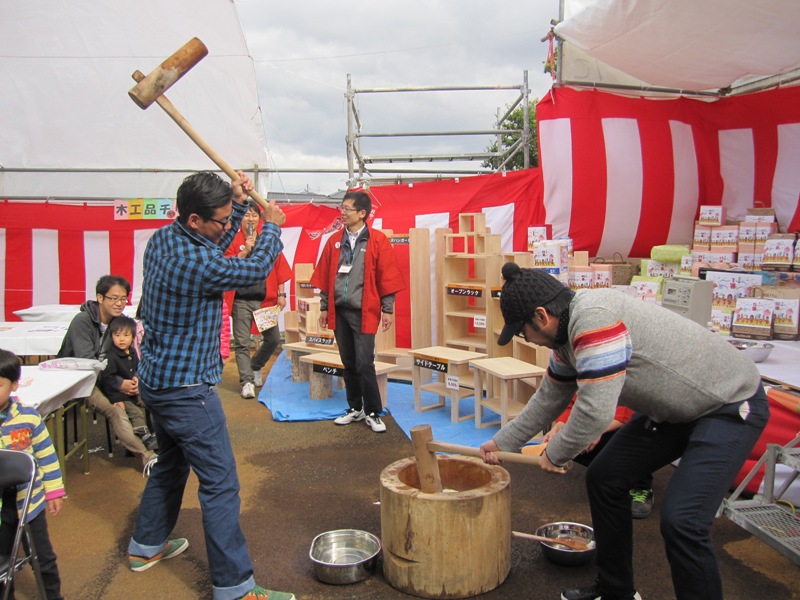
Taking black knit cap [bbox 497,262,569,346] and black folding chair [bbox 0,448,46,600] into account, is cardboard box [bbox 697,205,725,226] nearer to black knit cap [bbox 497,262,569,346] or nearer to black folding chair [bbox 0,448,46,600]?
black knit cap [bbox 497,262,569,346]

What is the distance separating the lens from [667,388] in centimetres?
241

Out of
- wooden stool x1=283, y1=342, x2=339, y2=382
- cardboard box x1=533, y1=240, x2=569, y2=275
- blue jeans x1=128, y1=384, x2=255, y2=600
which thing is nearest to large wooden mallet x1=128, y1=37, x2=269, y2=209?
blue jeans x1=128, y1=384, x2=255, y2=600

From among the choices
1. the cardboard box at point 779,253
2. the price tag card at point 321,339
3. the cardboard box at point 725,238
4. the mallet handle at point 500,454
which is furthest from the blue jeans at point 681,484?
the price tag card at point 321,339

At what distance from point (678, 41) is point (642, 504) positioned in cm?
451

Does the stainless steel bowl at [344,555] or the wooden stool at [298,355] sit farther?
the wooden stool at [298,355]

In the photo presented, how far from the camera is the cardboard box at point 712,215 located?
670cm

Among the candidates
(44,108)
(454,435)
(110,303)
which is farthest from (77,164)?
(454,435)

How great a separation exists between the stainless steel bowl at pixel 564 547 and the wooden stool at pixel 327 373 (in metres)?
2.94

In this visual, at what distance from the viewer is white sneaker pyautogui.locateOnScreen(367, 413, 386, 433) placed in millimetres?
5738

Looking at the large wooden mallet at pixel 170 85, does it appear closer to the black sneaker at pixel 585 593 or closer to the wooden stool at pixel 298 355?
the black sneaker at pixel 585 593

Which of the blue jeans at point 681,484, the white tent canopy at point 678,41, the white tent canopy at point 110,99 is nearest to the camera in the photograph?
the blue jeans at point 681,484

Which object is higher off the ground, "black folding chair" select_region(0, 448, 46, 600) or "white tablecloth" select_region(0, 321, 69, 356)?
"white tablecloth" select_region(0, 321, 69, 356)

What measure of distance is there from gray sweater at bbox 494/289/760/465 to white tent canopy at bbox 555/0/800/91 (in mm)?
4117

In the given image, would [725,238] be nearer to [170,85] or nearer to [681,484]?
[681,484]
